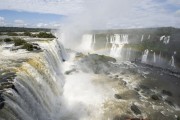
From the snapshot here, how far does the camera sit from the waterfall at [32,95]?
14.2m

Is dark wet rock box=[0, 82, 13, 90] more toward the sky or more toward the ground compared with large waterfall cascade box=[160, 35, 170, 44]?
more toward the sky

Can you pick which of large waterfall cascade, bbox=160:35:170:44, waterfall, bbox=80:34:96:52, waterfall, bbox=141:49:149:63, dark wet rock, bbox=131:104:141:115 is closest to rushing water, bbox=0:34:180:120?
dark wet rock, bbox=131:104:141:115

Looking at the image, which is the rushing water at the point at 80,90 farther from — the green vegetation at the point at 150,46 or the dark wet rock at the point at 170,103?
the green vegetation at the point at 150,46

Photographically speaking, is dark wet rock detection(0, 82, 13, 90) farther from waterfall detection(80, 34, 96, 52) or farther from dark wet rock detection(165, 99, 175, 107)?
waterfall detection(80, 34, 96, 52)

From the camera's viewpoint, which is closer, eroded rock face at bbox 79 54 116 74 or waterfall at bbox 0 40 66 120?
waterfall at bbox 0 40 66 120

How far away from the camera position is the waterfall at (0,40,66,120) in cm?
1419

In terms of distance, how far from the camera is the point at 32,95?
18.0 m

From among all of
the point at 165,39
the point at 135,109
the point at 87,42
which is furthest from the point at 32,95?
the point at 87,42

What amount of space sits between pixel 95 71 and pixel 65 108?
Result: 20756mm

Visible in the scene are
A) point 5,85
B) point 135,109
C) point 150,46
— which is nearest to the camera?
point 5,85

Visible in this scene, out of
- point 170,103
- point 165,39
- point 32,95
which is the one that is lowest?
point 170,103

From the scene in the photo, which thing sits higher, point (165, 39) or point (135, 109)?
point (165, 39)

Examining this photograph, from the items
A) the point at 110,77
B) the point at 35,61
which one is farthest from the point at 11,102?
the point at 110,77

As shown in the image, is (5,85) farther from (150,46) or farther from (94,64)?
(150,46)
